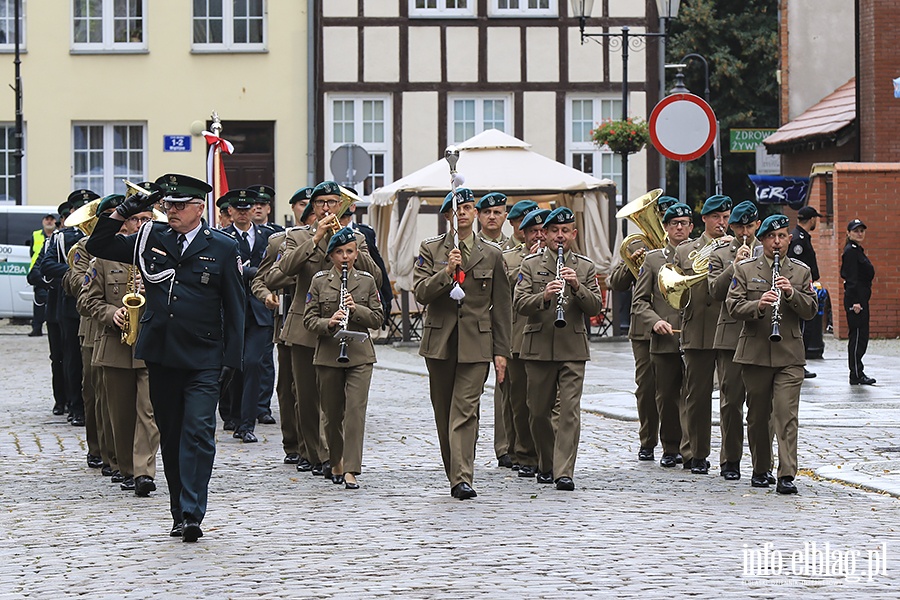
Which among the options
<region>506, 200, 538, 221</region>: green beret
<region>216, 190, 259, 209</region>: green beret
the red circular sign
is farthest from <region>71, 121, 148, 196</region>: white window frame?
<region>506, 200, 538, 221</region>: green beret

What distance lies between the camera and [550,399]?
12008mm

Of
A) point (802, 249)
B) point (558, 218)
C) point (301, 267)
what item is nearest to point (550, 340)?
point (558, 218)

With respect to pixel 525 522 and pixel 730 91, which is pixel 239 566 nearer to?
pixel 525 522

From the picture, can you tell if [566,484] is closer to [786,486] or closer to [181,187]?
[786,486]

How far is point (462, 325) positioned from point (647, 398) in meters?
2.44

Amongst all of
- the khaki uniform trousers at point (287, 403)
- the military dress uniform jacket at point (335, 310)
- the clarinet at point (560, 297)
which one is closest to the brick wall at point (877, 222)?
the khaki uniform trousers at point (287, 403)

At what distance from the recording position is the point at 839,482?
1203 centimetres

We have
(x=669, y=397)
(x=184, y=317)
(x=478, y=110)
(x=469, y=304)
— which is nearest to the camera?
(x=184, y=317)

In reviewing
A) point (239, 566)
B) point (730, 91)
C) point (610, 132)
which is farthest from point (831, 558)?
point (730, 91)

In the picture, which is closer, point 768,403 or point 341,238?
point 768,403

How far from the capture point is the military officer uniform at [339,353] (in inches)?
467

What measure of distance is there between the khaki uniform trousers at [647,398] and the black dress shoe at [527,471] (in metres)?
1.22

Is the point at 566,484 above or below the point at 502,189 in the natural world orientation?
below

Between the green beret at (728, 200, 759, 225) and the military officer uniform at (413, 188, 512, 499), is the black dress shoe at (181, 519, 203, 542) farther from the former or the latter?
the green beret at (728, 200, 759, 225)
